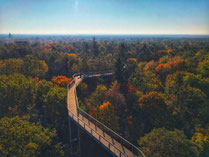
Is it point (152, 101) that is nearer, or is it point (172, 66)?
point (152, 101)

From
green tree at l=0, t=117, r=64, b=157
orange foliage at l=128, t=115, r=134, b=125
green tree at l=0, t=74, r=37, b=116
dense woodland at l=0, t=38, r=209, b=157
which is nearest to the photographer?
green tree at l=0, t=117, r=64, b=157

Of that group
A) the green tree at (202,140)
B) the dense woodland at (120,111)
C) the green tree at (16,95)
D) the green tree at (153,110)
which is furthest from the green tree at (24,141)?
the green tree at (202,140)

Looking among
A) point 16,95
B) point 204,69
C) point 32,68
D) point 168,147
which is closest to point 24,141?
point 16,95

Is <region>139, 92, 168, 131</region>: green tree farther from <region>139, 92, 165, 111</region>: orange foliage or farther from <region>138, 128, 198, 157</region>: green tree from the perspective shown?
<region>138, 128, 198, 157</region>: green tree

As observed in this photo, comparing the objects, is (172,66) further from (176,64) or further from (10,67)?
(10,67)

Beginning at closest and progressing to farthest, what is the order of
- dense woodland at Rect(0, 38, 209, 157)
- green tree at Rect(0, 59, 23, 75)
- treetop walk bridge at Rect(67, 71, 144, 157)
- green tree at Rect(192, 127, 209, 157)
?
treetop walk bridge at Rect(67, 71, 144, 157) → dense woodland at Rect(0, 38, 209, 157) → green tree at Rect(192, 127, 209, 157) → green tree at Rect(0, 59, 23, 75)

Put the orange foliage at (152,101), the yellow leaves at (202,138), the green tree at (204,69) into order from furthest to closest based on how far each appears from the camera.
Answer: the green tree at (204,69)
the orange foliage at (152,101)
the yellow leaves at (202,138)

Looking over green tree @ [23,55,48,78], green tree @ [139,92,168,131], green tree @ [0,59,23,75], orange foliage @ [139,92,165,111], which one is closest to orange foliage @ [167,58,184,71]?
orange foliage @ [139,92,165,111]

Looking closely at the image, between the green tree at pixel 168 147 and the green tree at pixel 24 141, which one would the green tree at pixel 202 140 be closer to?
the green tree at pixel 168 147

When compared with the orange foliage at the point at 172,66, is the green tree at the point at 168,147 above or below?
below

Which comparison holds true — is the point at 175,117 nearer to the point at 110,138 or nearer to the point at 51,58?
the point at 110,138

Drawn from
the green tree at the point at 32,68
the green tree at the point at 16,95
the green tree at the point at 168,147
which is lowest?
the green tree at the point at 168,147

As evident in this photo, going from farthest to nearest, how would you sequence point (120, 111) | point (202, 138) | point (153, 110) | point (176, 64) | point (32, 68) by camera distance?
point (176, 64), point (32, 68), point (120, 111), point (153, 110), point (202, 138)
